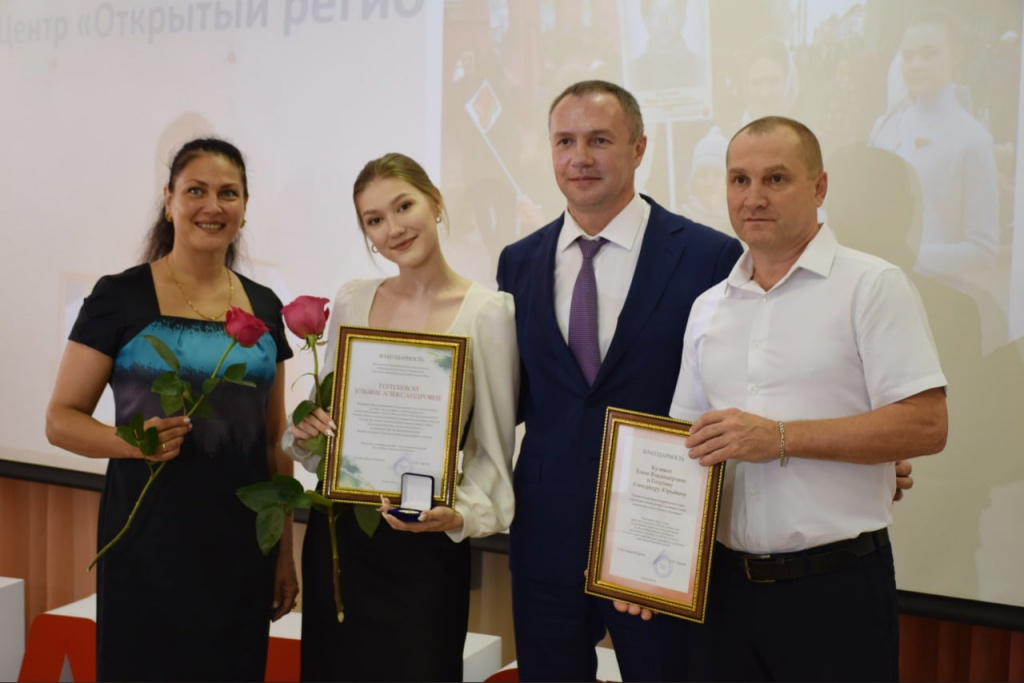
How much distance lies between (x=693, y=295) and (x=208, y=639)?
1400 mm

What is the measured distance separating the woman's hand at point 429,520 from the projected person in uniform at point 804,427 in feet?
1.72

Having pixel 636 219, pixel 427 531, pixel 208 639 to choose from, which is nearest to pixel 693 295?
pixel 636 219

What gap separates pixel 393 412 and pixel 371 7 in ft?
6.76

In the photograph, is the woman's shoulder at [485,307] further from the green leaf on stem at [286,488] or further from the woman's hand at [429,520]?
the green leaf on stem at [286,488]

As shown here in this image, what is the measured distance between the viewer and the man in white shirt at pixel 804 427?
184 cm

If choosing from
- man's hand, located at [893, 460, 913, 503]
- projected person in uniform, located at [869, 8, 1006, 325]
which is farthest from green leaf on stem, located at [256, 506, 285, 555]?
projected person in uniform, located at [869, 8, 1006, 325]

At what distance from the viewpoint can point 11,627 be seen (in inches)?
156

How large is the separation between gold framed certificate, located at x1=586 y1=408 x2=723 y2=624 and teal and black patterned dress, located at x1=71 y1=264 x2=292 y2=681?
911 millimetres

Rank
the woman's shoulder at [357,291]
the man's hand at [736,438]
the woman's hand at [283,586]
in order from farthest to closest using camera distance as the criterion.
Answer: the woman's hand at [283,586], the woman's shoulder at [357,291], the man's hand at [736,438]

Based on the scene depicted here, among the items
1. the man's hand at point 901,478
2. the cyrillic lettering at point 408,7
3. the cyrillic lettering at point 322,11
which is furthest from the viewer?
the cyrillic lettering at point 322,11

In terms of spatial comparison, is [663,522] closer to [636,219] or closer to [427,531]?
[427,531]

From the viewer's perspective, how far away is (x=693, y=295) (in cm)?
221

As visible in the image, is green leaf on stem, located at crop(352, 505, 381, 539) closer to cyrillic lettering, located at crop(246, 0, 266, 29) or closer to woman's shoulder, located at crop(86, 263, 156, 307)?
woman's shoulder, located at crop(86, 263, 156, 307)

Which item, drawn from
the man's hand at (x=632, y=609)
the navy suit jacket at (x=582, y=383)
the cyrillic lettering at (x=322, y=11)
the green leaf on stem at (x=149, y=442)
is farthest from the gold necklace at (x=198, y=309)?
the cyrillic lettering at (x=322, y=11)
